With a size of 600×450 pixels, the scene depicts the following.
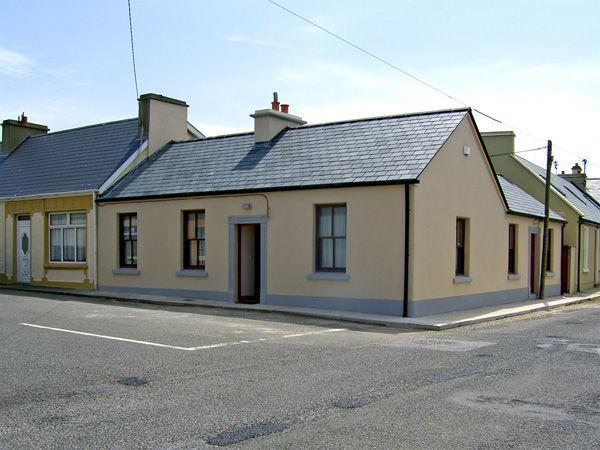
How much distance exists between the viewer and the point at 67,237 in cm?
2428

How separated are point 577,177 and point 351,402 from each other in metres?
39.4

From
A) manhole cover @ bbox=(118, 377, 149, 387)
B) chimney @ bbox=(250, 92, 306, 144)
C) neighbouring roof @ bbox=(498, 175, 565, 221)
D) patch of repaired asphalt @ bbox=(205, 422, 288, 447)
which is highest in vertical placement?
chimney @ bbox=(250, 92, 306, 144)

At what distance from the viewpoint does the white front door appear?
2555 cm

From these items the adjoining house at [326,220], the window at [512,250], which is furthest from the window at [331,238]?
the window at [512,250]

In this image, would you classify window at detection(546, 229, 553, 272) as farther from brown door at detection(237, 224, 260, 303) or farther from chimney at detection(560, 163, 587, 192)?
chimney at detection(560, 163, 587, 192)

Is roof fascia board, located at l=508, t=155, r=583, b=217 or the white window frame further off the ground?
roof fascia board, located at l=508, t=155, r=583, b=217

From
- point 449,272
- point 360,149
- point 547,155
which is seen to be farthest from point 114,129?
point 547,155

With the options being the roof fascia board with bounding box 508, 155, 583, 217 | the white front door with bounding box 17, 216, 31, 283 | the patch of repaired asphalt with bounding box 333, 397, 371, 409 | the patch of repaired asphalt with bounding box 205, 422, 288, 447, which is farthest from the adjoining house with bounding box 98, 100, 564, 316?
the patch of repaired asphalt with bounding box 205, 422, 288, 447

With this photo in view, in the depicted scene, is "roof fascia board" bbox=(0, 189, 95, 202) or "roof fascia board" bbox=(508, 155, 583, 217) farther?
"roof fascia board" bbox=(508, 155, 583, 217)

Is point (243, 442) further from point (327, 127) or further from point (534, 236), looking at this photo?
point (534, 236)

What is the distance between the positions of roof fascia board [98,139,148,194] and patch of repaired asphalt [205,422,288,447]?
703 inches

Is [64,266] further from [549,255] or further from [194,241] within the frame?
[549,255]

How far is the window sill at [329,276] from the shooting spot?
693 inches

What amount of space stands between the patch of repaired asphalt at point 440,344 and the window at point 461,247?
22.1ft
